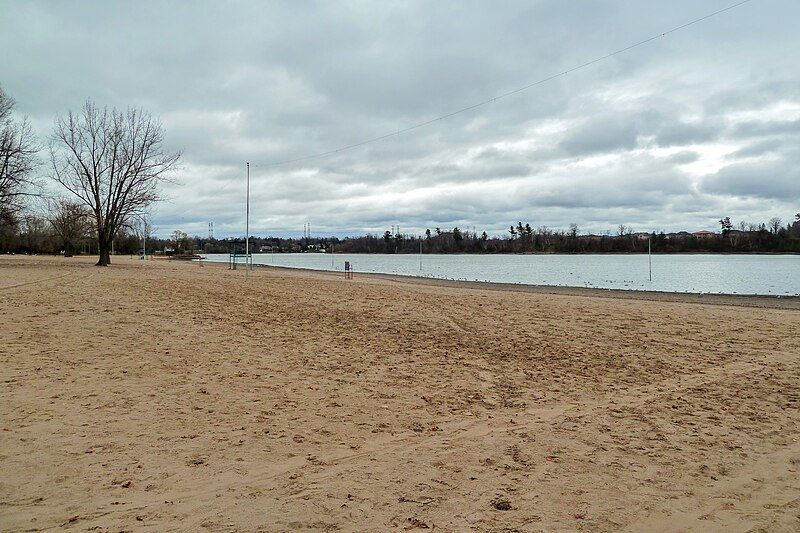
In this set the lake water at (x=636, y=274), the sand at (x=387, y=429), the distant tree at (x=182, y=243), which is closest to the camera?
the sand at (x=387, y=429)

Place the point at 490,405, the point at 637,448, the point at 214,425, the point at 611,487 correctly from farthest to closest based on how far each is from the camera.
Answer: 1. the point at 490,405
2. the point at 214,425
3. the point at 637,448
4. the point at 611,487

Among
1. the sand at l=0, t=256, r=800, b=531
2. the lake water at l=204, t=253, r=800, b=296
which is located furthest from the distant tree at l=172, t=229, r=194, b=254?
the sand at l=0, t=256, r=800, b=531

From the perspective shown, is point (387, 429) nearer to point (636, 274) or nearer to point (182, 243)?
point (636, 274)

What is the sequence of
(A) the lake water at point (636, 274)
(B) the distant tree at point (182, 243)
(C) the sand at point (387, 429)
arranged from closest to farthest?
(C) the sand at point (387, 429), (A) the lake water at point (636, 274), (B) the distant tree at point (182, 243)

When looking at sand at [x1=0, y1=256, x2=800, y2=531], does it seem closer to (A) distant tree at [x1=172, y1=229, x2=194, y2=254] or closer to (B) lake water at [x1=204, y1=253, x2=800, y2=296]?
(B) lake water at [x1=204, y1=253, x2=800, y2=296]

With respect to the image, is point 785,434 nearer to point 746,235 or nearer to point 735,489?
point 735,489

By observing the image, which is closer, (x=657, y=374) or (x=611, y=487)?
(x=611, y=487)

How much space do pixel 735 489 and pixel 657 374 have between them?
4.54 meters

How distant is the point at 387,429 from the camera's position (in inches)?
233

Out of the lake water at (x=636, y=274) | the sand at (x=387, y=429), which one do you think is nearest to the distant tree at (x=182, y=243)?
the lake water at (x=636, y=274)

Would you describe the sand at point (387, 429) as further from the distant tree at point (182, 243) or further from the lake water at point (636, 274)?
the distant tree at point (182, 243)

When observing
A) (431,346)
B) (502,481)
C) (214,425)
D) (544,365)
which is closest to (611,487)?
(502,481)

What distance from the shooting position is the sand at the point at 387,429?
13.3 feet

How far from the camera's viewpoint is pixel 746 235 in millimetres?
141375
